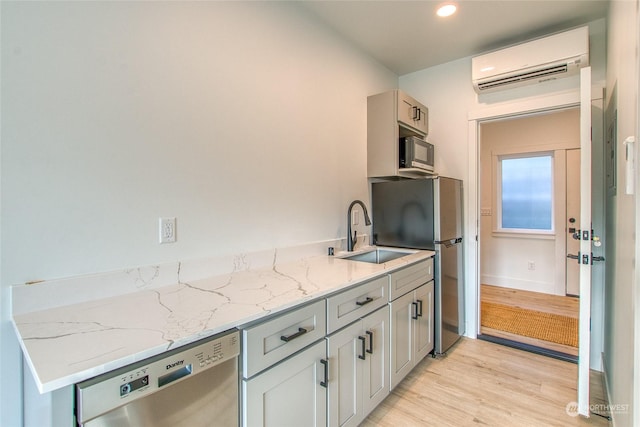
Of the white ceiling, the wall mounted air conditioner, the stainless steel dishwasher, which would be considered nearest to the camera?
the stainless steel dishwasher

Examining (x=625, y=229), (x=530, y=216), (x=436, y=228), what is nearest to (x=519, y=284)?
(x=530, y=216)

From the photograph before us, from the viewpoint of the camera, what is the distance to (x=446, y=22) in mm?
2346

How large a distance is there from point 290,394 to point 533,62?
284cm

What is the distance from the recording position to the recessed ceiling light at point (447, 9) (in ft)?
7.02

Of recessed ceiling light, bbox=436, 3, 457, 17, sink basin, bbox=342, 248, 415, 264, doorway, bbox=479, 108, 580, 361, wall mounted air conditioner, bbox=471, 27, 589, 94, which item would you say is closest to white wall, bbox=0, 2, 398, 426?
sink basin, bbox=342, 248, 415, 264

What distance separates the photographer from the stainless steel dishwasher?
743mm

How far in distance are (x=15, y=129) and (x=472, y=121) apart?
310 cm

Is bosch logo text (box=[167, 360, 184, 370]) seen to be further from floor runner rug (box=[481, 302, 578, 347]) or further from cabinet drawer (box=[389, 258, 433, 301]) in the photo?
floor runner rug (box=[481, 302, 578, 347])

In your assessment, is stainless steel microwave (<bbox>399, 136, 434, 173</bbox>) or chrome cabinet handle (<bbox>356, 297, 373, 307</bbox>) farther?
stainless steel microwave (<bbox>399, 136, 434, 173</bbox>)

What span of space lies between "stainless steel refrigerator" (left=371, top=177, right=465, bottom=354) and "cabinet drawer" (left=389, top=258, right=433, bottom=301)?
16 centimetres

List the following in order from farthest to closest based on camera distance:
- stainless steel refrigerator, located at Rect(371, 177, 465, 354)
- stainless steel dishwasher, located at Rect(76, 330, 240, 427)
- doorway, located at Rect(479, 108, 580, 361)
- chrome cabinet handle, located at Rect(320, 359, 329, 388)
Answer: doorway, located at Rect(479, 108, 580, 361) → stainless steel refrigerator, located at Rect(371, 177, 465, 354) → chrome cabinet handle, located at Rect(320, 359, 329, 388) → stainless steel dishwasher, located at Rect(76, 330, 240, 427)

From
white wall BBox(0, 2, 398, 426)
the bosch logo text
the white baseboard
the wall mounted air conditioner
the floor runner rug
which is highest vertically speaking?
the wall mounted air conditioner

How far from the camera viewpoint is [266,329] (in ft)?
3.65

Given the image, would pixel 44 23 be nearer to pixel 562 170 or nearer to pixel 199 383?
pixel 199 383
